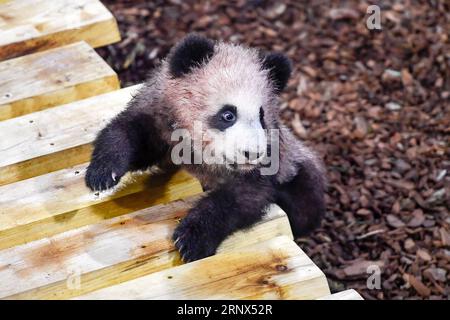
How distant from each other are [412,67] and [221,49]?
2901 millimetres

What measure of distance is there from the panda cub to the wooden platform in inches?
3.3

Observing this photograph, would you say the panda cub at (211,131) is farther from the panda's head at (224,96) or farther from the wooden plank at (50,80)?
the wooden plank at (50,80)

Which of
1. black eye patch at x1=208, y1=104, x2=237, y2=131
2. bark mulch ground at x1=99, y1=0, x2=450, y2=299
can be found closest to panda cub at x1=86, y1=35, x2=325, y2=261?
black eye patch at x1=208, y1=104, x2=237, y2=131

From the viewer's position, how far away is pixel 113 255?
3441mm

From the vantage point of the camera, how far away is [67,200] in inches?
150

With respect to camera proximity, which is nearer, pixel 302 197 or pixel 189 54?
pixel 189 54

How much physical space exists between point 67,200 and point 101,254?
1.53 ft

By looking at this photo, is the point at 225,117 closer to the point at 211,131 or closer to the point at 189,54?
the point at 211,131

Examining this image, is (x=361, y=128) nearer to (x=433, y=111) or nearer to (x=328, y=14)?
(x=433, y=111)

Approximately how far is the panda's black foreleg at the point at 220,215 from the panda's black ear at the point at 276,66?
1.61 ft

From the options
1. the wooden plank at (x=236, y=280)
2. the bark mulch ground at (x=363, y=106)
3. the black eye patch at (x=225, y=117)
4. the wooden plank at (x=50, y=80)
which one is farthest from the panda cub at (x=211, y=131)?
the bark mulch ground at (x=363, y=106)

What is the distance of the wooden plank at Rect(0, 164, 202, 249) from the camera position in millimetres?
3688

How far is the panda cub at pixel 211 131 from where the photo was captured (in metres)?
3.63

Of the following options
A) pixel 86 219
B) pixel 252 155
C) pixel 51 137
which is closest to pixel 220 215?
pixel 252 155
